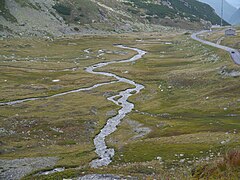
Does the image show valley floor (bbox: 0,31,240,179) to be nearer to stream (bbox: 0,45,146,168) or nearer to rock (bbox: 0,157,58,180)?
rock (bbox: 0,157,58,180)

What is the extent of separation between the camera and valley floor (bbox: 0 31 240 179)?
46713mm

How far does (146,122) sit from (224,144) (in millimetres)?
23868

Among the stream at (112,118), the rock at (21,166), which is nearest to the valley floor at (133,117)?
the rock at (21,166)

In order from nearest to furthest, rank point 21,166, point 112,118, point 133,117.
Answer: point 21,166 → point 133,117 → point 112,118

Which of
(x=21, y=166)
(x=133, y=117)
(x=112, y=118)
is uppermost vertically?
(x=21, y=166)

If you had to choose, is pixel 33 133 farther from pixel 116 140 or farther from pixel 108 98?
pixel 108 98

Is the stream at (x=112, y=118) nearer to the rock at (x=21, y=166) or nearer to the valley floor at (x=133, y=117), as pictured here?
the valley floor at (x=133, y=117)

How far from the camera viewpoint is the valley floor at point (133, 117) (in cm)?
4671

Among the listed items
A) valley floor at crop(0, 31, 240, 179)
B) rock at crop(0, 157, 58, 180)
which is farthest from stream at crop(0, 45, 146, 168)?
rock at crop(0, 157, 58, 180)

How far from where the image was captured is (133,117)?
7462cm

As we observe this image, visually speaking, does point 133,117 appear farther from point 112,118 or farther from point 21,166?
point 21,166

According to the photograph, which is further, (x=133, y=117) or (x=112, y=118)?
(x=112, y=118)

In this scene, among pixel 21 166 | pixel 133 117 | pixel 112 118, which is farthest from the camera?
pixel 112 118

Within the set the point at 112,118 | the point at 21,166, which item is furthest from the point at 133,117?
the point at 21,166
